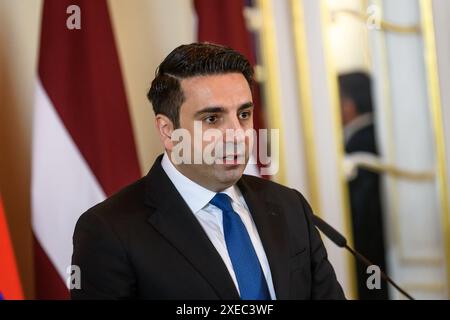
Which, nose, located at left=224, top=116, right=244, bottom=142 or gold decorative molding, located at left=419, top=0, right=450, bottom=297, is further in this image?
gold decorative molding, located at left=419, top=0, right=450, bottom=297

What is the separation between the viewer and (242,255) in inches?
50.7

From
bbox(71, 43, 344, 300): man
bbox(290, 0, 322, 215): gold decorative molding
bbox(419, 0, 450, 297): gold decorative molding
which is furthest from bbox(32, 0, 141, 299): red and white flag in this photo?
bbox(419, 0, 450, 297): gold decorative molding

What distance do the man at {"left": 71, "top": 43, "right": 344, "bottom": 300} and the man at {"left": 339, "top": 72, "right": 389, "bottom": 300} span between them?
1.16 metres

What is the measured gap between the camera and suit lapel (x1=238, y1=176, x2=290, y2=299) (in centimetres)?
129

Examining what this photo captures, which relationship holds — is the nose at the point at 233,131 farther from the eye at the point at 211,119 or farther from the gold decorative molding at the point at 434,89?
A: the gold decorative molding at the point at 434,89

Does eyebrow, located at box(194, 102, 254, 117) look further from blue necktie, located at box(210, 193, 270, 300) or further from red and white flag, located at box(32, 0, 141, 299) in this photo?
red and white flag, located at box(32, 0, 141, 299)

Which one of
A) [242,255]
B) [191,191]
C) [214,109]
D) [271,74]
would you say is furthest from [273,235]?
[271,74]

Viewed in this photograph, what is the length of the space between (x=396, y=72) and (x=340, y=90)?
0.73 feet

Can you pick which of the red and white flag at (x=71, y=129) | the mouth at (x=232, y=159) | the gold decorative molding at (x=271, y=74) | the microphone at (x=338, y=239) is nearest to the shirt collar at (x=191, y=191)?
the mouth at (x=232, y=159)

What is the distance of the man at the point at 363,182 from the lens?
8.11ft

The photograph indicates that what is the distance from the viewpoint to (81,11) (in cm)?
192

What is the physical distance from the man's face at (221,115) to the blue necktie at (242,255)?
6 cm
